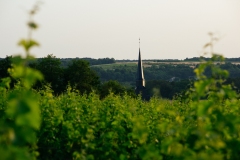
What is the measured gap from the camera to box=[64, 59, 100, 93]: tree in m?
46.3

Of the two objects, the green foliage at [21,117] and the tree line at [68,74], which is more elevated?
the green foliage at [21,117]

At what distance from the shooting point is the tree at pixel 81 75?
1822 inches

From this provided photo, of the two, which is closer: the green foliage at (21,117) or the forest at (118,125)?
the green foliage at (21,117)

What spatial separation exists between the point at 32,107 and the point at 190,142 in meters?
2.65

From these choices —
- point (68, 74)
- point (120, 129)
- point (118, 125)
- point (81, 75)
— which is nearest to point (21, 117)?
point (120, 129)

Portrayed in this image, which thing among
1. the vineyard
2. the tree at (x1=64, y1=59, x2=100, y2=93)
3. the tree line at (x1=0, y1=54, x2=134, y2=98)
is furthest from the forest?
the tree at (x1=64, y1=59, x2=100, y2=93)

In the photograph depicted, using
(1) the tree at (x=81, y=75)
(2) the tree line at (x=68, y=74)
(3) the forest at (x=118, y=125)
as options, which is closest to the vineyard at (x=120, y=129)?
(3) the forest at (x=118, y=125)

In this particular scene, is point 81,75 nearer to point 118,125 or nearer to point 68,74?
point 68,74

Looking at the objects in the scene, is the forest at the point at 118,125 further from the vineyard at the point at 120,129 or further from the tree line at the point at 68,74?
the tree line at the point at 68,74

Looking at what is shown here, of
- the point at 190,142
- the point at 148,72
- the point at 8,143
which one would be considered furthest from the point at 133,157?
the point at 148,72

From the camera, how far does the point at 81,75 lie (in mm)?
47250

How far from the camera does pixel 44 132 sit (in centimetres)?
1026

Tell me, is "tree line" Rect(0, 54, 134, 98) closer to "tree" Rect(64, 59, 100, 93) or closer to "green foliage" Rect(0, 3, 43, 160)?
"tree" Rect(64, 59, 100, 93)

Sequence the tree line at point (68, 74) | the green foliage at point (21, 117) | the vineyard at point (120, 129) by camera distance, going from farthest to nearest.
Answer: the tree line at point (68, 74) → the vineyard at point (120, 129) → the green foliage at point (21, 117)
